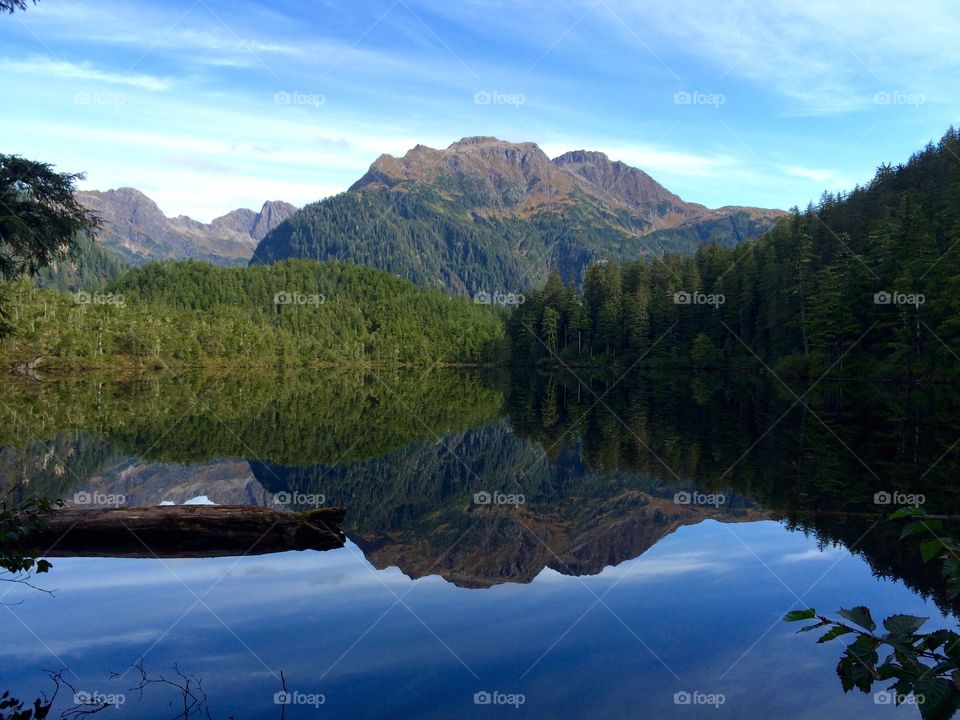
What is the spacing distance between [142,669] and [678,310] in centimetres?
10265

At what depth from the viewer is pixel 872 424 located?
33.5 metres

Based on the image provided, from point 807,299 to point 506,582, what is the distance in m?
77.0

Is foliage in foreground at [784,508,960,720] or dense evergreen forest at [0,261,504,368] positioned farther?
dense evergreen forest at [0,261,504,368]

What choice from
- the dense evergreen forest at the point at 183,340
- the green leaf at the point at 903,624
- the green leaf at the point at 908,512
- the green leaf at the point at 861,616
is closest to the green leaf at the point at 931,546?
the green leaf at the point at 908,512

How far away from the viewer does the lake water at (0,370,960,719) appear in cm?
895

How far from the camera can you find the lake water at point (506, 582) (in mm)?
8945

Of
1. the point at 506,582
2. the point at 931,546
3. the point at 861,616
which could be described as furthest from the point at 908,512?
the point at 506,582

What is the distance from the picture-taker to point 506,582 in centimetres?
1330

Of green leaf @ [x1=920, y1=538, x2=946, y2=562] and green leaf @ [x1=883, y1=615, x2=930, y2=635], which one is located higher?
green leaf @ [x1=920, y1=538, x2=946, y2=562]

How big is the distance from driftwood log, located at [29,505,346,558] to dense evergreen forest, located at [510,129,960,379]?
55513 millimetres

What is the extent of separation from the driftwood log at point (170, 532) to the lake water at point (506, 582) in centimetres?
34

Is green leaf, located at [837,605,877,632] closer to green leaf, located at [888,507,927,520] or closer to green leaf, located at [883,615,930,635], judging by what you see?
green leaf, located at [883,615,930,635]

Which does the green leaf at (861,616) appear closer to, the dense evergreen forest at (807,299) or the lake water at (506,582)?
the lake water at (506,582)

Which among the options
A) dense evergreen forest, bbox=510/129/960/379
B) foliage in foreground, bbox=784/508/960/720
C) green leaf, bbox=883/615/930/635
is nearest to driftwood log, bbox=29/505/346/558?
foliage in foreground, bbox=784/508/960/720
